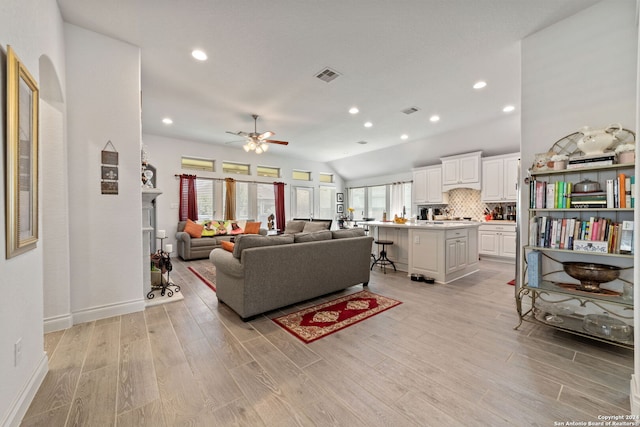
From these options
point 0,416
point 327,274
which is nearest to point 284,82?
point 327,274

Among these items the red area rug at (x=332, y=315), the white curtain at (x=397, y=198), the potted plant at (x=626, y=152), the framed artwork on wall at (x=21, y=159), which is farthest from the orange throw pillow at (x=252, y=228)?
the potted plant at (x=626, y=152)

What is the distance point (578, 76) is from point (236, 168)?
7.45m

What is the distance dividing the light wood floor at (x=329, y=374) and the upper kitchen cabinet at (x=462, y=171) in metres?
4.45

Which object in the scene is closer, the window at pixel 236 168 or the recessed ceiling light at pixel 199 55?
the recessed ceiling light at pixel 199 55

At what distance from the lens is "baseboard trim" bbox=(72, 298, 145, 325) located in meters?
2.64

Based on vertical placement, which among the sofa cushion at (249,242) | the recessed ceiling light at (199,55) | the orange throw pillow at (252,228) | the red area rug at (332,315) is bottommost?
the red area rug at (332,315)

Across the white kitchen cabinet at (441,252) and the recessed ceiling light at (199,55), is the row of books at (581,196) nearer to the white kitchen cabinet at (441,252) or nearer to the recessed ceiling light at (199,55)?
the white kitchen cabinet at (441,252)

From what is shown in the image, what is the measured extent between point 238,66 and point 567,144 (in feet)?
12.6

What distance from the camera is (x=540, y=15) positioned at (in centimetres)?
249

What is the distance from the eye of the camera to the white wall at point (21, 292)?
132cm

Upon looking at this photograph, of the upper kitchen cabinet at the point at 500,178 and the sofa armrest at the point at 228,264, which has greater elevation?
the upper kitchen cabinet at the point at 500,178

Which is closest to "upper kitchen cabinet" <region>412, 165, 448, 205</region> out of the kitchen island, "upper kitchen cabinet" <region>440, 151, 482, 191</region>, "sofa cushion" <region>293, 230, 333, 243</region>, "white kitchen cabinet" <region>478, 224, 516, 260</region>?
"upper kitchen cabinet" <region>440, 151, 482, 191</region>

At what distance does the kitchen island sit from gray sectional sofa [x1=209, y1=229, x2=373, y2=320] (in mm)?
1238

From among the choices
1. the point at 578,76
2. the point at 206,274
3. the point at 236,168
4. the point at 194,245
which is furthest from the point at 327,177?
the point at 578,76
